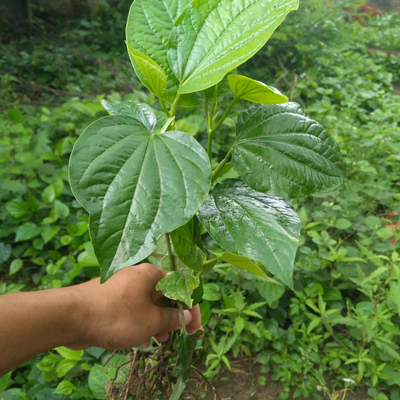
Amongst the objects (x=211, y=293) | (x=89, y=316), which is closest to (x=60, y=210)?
(x=211, y=293)

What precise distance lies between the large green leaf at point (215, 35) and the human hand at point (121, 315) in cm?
49

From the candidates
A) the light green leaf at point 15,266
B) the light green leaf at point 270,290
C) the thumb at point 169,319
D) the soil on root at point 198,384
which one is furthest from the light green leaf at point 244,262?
the light green leaf at point 15,266

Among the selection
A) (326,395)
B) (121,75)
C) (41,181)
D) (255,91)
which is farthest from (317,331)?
(121,75)

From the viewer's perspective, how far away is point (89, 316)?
31.5 inches

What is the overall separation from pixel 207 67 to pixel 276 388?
3.74 ft

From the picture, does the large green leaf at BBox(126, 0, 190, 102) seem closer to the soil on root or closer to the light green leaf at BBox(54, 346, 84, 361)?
the soil on root

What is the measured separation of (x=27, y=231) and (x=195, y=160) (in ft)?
4.73

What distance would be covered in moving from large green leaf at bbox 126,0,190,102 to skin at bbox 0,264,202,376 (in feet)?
1.49

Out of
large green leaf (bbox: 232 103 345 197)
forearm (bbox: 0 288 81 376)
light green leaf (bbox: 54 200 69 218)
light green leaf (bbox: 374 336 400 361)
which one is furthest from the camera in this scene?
light green leaf (bbox: 54 200 69 218)

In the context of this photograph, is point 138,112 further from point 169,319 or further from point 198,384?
point 198,384

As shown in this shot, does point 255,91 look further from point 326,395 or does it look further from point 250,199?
point 326,395

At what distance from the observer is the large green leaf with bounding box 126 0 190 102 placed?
0.60 m

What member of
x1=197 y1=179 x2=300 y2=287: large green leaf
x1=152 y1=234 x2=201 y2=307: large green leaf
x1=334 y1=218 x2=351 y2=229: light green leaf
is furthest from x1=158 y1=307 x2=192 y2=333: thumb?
x1=334 y1=218 x2=351 y2=229: light green leaf

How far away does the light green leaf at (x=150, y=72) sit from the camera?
0.53 metres
